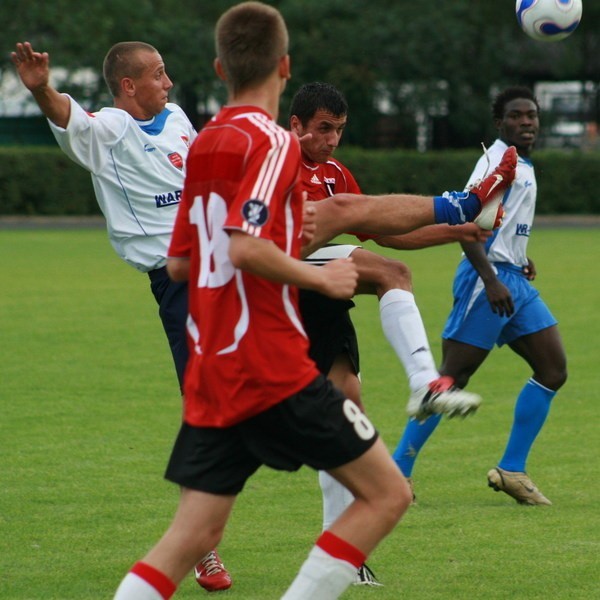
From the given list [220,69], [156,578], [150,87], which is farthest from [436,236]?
[156,578]

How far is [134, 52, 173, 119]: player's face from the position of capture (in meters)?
5.69

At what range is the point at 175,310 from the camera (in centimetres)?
550

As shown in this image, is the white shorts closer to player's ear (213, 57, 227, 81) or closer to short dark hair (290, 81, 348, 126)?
short dark hair (290, 81, 348, 126)

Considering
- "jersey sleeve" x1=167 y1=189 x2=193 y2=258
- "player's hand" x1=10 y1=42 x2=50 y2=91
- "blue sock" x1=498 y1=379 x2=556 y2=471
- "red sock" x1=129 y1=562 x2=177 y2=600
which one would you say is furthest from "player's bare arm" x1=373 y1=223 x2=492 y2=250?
"blue sock" x1=498 y1=379 x2=556 y2=471

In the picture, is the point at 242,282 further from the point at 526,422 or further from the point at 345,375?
the point at 526,422

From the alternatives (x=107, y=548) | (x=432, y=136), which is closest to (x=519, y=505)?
(x=107, y=548)

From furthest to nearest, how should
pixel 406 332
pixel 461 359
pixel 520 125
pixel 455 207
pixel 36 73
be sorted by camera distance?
Result: pixel 520 125 → pixel 461 359 → pixel 36 73 → pixel 406 332 → pixel 455 207

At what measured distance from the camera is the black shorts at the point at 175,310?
545 centimetres

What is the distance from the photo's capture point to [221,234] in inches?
154

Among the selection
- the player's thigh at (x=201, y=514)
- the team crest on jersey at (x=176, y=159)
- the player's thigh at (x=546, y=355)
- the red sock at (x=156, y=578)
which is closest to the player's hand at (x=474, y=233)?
the team crest on jersey at (x=176, y=159)

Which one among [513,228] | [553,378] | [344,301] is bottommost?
[553,378]

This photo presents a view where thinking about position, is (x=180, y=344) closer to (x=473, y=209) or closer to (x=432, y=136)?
(x=473, y=209)

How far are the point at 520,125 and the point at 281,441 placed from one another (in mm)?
4148

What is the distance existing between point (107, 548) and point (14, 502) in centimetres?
106
